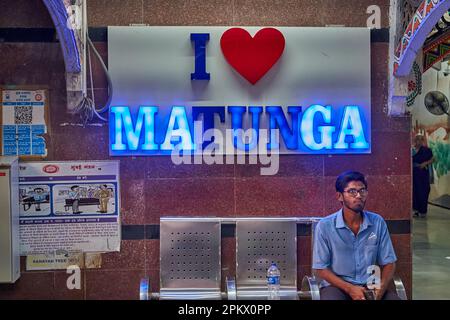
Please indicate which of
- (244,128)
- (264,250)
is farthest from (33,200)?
(264,250)

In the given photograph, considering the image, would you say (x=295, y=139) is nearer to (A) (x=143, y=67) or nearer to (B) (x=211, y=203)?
(B) (x=211, y=203)

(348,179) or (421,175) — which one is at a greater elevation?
(348,179)

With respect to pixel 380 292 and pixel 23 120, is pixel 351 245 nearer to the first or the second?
pixel 380 292

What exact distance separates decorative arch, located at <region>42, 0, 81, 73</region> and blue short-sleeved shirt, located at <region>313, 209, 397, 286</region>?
7.58 feet

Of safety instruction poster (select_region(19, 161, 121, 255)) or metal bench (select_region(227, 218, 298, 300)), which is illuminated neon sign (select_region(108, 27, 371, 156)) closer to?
safety instruction poster (select_region(19, 161, 121, 255))

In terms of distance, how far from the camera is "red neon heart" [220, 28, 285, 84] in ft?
17.9

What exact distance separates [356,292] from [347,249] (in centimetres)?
33

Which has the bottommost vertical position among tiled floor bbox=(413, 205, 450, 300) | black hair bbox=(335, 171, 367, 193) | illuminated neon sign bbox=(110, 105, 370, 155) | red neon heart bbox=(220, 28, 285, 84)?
tiled floor bbox=(413, 205, 450, 300)

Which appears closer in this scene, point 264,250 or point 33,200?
point 264,250

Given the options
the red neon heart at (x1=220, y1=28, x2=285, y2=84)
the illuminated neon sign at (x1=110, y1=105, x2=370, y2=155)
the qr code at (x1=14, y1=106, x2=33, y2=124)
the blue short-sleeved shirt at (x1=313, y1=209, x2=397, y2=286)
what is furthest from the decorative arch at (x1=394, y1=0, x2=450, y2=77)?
the qr code at (x1=14, y1=106, x2=33, y2=124)

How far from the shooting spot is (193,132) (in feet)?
17.9

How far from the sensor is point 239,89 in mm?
5496
